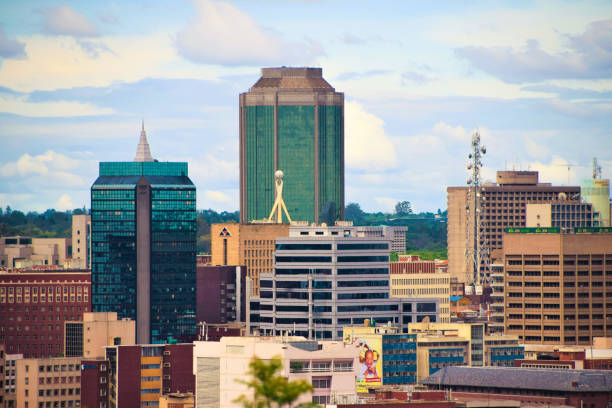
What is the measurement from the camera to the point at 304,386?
148 meters

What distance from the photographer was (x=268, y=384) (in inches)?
5748

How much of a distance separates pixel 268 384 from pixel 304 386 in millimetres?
3243
